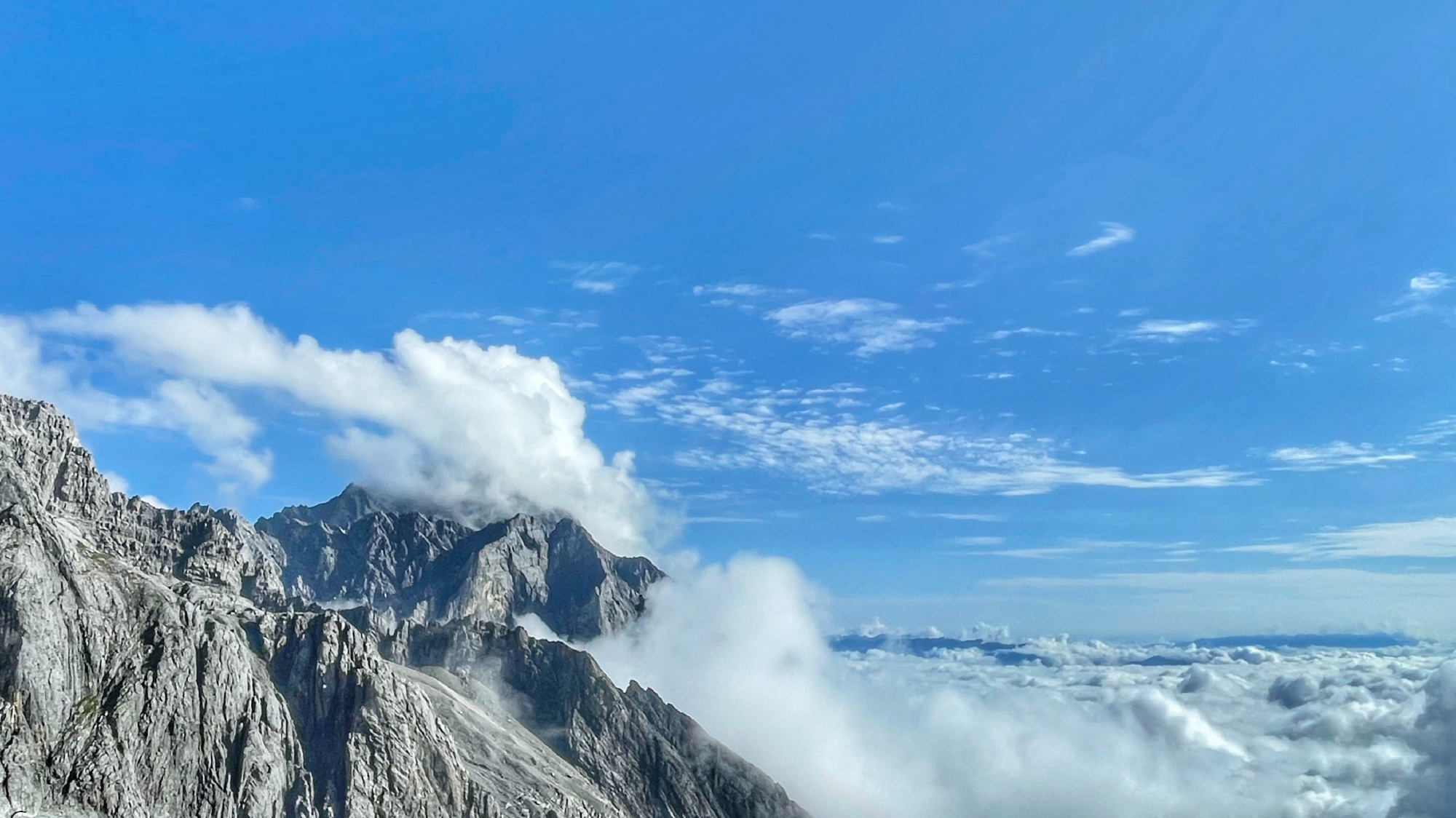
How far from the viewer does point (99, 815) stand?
655ft

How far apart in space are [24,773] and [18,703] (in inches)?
655

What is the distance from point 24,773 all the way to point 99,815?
18153 mm

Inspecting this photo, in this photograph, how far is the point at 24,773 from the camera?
7495 inches

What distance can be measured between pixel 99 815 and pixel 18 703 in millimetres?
29359

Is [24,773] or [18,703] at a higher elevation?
[18,703]

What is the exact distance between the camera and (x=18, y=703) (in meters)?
200

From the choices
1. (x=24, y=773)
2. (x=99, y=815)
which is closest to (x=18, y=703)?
(x=24, y=773)

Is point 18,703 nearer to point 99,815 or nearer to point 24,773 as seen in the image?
point 24,773

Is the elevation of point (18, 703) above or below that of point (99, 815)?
above
